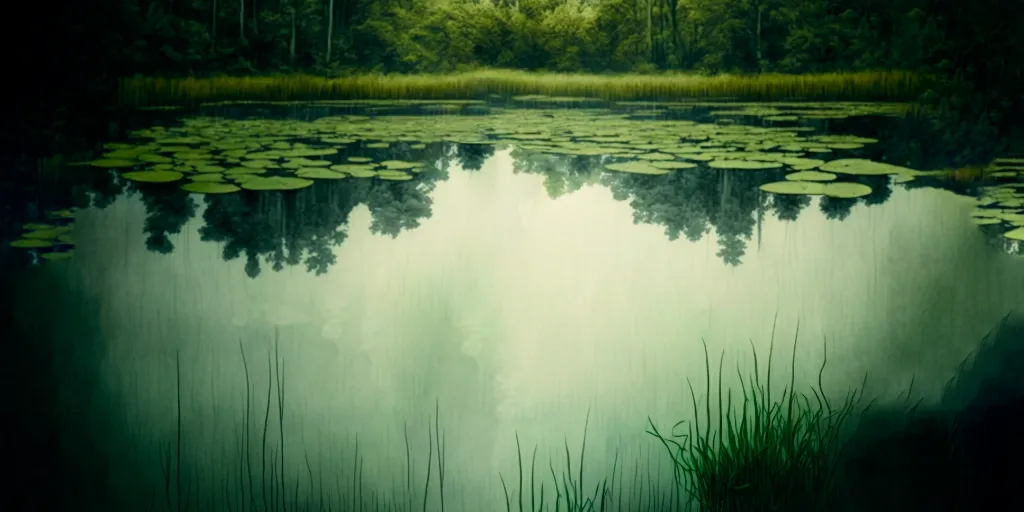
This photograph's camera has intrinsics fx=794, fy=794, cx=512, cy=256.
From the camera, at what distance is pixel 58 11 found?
2111 millimetres

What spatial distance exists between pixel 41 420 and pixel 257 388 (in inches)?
20.7

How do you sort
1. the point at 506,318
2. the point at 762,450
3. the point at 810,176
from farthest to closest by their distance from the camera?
the point at 810,176, the point at 506,318, the point at 762,450

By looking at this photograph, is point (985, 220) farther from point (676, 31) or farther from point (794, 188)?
point (676, 31)

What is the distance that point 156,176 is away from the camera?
2.07 meters

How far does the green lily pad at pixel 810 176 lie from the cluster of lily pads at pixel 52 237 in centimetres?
193

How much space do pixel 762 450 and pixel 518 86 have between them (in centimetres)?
114

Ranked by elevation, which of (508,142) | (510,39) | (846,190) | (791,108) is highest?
(510,39)

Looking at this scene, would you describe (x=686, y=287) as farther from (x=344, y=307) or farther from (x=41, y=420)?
(x=41, y=420)

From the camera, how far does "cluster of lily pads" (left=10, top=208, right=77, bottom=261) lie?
2.03 m

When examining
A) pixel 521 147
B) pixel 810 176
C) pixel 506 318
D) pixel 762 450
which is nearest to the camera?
pixel 762 450

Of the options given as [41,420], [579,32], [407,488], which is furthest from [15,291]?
[579,32]

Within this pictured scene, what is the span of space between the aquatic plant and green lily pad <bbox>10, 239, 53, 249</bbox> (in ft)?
5.24

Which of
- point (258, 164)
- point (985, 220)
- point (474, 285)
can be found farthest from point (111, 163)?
point (985, 220)

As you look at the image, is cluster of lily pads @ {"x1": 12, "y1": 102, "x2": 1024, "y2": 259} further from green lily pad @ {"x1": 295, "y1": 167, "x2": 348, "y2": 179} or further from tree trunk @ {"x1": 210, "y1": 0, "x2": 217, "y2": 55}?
tree trunk @ {"x1": 210, "y1": 0, "x2": 217, "y2": 55}
